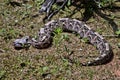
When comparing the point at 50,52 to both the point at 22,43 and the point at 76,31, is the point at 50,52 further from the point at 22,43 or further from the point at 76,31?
the point at 76,31

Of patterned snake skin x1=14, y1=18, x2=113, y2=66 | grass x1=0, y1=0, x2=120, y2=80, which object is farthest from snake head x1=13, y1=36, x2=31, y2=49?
grass x1=0, y1=0, x2=120, y2=80

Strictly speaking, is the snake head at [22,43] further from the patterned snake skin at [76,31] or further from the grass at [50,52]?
the grass at [50,52]

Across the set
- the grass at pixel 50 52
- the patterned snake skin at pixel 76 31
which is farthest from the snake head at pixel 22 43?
the grass at pixel 50 52

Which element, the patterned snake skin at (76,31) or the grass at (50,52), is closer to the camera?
the grass at (50,52)

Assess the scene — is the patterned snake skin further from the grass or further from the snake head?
the grass

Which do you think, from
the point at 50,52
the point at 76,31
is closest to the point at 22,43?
the point at 50,52

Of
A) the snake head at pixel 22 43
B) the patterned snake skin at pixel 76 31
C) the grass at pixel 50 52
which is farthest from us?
the snake head at pixel 22 43
